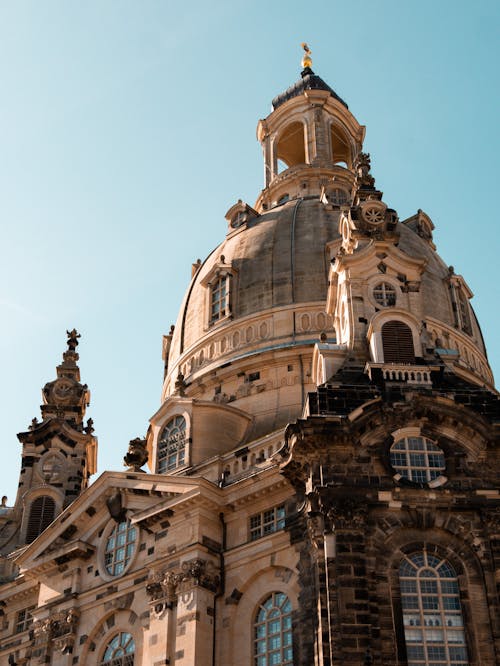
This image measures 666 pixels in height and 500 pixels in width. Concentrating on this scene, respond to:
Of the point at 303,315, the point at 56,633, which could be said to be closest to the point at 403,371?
the point at 303,315

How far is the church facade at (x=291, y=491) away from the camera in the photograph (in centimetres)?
3484

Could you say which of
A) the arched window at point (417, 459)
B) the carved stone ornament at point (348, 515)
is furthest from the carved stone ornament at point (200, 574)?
the arched window at point (417, 459)

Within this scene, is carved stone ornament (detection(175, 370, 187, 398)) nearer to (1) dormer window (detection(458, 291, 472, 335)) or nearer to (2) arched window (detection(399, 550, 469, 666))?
(1) dormer window (detection(458, 291, 472, 335))

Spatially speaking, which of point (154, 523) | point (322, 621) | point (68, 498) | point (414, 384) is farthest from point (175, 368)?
point (322, 621)

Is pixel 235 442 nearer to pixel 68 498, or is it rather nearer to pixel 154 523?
pixel 154 523

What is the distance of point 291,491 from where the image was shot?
39031 mm

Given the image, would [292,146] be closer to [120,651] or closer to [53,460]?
[53,460]

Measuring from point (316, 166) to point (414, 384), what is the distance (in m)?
31.7

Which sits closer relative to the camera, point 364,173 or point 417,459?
point 417,459

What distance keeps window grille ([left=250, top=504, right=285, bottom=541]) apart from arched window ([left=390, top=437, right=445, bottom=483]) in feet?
16.7

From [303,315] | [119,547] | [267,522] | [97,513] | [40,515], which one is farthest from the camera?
[40,515]

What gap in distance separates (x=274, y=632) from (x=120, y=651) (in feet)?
23.9

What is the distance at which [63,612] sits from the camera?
142ft

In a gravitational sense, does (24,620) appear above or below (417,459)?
below
